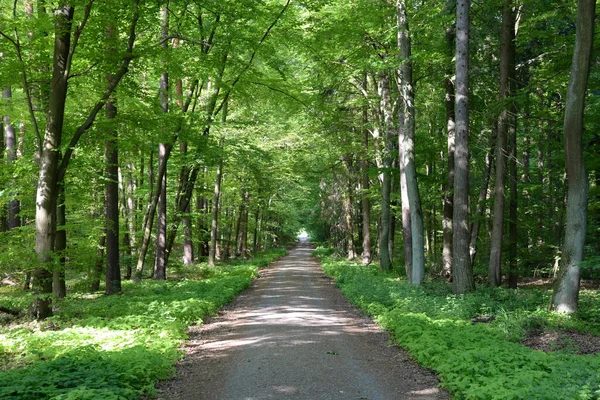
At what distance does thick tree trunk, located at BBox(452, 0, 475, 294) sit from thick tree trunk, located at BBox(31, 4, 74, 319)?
30.0 feet

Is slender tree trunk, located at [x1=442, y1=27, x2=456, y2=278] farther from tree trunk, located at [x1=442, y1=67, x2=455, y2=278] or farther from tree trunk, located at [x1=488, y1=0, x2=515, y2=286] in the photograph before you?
tree trunk, located at [x1=488, y1=0, x2=515, y2=286]

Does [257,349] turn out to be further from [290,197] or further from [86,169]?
[290,197]

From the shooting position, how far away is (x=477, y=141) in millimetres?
16750

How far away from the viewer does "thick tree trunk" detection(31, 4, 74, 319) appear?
9.20 metres

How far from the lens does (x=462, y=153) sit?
38.4 ft

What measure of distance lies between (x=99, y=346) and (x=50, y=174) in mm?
4225

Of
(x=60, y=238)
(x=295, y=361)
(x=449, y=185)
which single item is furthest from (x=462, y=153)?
(x=60, y=238)

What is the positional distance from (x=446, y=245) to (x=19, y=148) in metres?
15.3

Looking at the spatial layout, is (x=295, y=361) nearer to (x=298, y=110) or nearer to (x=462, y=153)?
(x=462, y=153)

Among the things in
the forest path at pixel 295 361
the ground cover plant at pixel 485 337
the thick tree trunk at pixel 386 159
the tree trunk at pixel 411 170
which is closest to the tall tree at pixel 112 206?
Answer: the forest path at pixel 295 361

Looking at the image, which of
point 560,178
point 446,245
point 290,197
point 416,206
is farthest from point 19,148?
point 290,197

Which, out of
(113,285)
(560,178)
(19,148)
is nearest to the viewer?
(113,285)

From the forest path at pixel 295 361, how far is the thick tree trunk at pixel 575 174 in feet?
12.8

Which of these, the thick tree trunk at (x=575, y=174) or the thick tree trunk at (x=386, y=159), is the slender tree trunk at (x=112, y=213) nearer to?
the thick tree trunk at (x=386, y=159)
